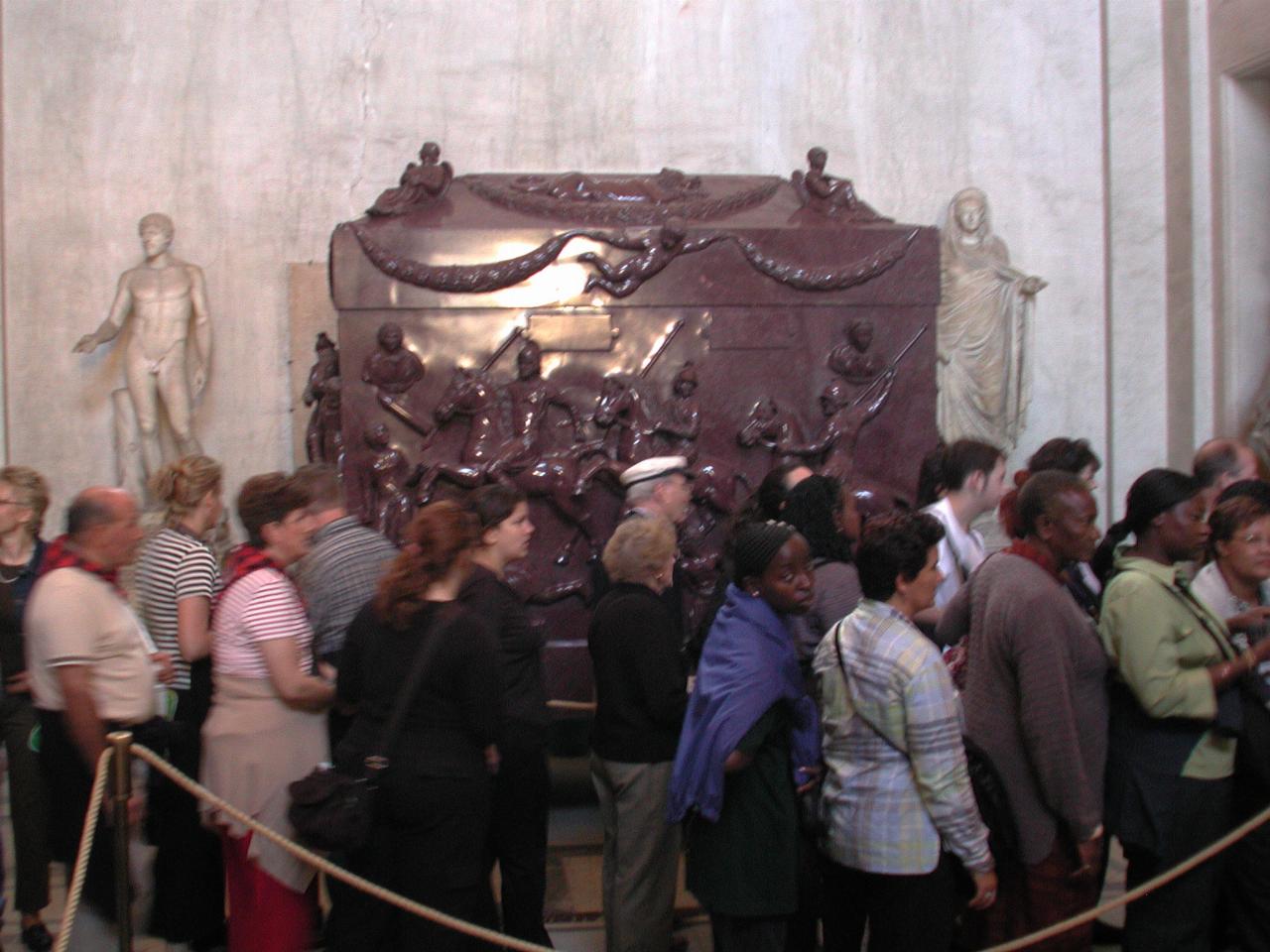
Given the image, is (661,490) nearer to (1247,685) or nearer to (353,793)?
(353,793)

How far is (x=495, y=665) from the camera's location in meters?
3.14

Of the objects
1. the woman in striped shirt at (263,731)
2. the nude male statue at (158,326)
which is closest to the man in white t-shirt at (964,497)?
the woman in striped shirt at (263,731)

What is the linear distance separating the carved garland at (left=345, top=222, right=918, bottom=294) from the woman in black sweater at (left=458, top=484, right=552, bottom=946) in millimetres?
2769

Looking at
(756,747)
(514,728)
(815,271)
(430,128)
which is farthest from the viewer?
(430,128)

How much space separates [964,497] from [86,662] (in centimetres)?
284

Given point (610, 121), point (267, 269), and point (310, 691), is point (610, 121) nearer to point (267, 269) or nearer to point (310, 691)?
point (267, 269)

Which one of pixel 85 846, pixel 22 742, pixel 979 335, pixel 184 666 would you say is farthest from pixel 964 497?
pixel 979 335

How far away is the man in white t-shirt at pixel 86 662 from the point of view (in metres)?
3.29

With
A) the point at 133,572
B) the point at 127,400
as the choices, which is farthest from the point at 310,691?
the point at 127,400

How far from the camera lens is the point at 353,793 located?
3049 millimetres

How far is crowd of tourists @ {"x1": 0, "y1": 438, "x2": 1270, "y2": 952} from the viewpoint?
3.11 meters

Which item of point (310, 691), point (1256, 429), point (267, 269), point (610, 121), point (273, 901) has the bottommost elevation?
point (273, 901)

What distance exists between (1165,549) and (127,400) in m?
6.34

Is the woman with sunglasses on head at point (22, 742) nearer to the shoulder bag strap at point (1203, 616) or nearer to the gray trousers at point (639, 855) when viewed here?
the gray trousers at point (639, 855)
